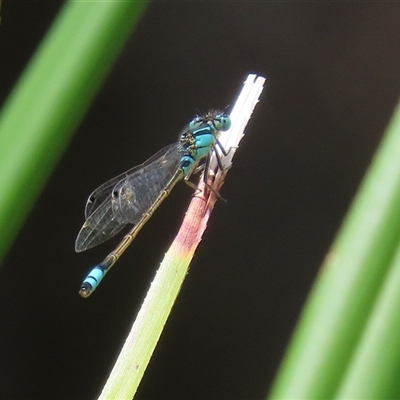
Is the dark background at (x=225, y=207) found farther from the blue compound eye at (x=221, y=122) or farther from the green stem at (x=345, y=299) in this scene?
the green stem at (x=345, y=299)

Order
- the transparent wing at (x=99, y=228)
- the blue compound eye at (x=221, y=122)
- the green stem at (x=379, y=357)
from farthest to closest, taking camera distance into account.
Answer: the transparent wing at (x=99, y=228)
the blue compound eye at (x=221, y=122)
the green stem at (x=379, y=357)

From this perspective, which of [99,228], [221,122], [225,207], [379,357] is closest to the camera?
[379,357]

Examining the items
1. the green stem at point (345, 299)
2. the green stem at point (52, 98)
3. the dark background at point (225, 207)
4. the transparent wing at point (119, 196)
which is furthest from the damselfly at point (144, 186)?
the green stem at point (345, 299)

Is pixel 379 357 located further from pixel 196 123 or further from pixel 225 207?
pixel 225 207

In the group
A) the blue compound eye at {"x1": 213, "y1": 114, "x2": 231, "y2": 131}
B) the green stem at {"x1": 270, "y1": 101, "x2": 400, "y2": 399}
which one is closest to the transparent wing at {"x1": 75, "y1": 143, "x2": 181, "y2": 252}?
the blue compound eye at {"x1": 213, "y1": 114, "x2": 231, "y2": 131}

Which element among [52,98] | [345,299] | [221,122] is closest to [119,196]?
[221,122]

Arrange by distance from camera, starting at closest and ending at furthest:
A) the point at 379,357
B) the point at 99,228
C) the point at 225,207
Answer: the point at 379,357 < the point at 99,228 < the point at 225,207
